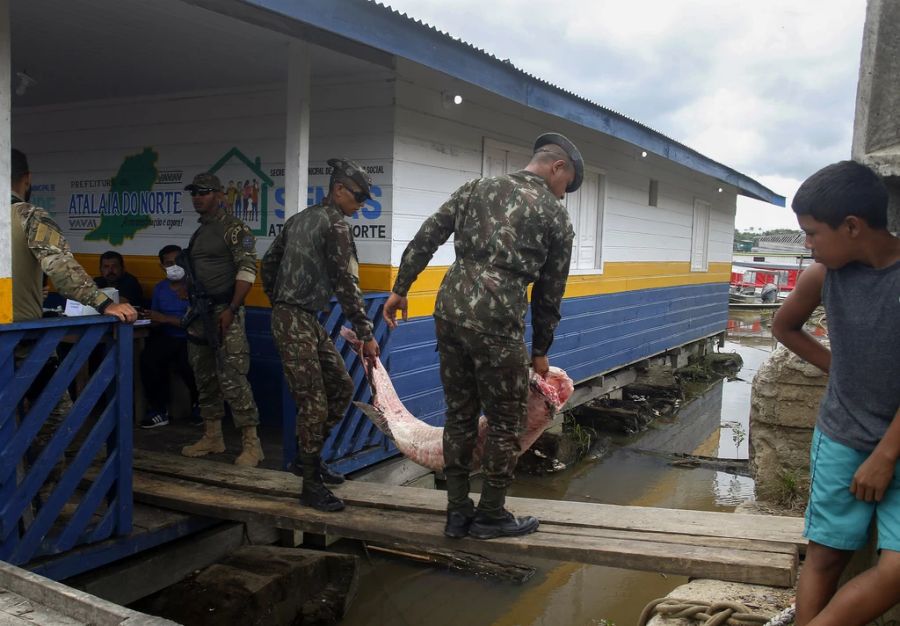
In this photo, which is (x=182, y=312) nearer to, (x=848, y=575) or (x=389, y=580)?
(x=389, y=580)

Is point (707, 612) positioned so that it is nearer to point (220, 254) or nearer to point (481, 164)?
point (220, 254)

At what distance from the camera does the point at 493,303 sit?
3.18m

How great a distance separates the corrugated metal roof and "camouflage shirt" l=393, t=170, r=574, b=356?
144cm

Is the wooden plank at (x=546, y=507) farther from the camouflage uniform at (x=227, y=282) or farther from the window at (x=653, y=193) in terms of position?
the window at (x=653, y=193)

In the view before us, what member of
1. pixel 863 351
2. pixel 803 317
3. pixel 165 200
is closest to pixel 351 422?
pixel 165 200

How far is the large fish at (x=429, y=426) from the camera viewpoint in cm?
359

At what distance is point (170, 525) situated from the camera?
12.9ft

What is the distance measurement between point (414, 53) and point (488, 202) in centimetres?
193

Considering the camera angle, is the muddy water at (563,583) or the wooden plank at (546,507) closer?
the wooden plank at (546,507)

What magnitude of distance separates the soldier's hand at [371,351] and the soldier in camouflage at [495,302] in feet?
2.02

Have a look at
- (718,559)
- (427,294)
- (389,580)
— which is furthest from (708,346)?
(718,559)

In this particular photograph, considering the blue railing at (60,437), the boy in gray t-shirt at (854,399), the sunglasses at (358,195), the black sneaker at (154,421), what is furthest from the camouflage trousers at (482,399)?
→ the black sneaker at (154,421)

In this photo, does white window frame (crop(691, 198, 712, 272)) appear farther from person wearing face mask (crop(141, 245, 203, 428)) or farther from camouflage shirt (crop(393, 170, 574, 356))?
camouflage shirt (crop(393, 170, 574, 356))

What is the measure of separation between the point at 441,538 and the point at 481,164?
159 inches
